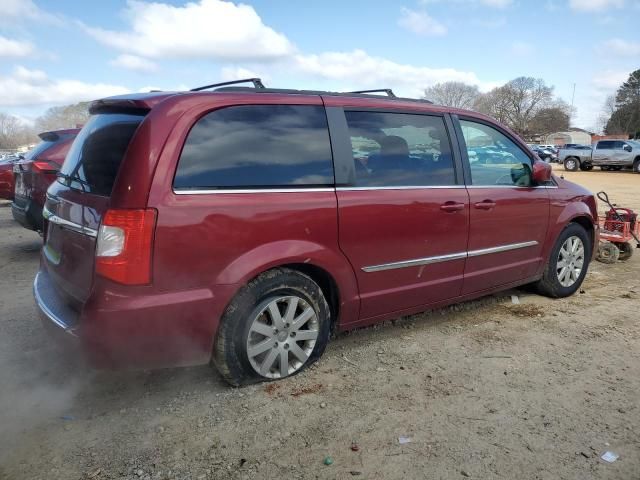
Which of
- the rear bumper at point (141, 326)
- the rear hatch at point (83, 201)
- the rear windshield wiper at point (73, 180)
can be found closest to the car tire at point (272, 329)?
the rear bumper at point (141, 326)

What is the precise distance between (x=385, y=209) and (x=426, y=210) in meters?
0.38

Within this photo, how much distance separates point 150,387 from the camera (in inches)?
120

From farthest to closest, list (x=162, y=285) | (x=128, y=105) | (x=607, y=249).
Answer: (x=607, y=249)
(x=128, y=105)
(x=162, y=285)

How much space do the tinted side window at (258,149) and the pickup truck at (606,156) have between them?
28.6 metres

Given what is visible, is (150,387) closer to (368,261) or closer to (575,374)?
(368,261)

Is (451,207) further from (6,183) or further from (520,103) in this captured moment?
(520,103)

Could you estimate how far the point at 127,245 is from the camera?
246 centimetres

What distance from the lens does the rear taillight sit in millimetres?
2467

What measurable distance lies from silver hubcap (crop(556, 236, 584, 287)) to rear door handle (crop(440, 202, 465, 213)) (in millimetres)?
1597

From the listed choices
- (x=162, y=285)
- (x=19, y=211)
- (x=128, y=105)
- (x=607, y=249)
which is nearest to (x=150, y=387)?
(x=162, y=285)

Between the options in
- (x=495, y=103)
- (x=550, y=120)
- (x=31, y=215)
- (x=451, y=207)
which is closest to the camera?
(x=451, y=207)

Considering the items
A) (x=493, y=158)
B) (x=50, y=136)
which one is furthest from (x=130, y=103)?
(x=50, y=136)

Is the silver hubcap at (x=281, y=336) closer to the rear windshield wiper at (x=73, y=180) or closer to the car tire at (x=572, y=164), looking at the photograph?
the rear windshield wiper at (x=73, y=180)

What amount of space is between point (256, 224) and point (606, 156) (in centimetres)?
3003
